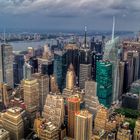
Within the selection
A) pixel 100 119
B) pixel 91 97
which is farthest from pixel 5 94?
pixel 100 119

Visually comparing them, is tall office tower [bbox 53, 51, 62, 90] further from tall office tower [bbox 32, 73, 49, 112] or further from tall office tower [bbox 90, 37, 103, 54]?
tall office tower [bbox 90, 37, 103, 54]

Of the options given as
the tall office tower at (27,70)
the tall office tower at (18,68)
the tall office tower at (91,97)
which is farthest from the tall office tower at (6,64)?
the tall office tower at (91,97)

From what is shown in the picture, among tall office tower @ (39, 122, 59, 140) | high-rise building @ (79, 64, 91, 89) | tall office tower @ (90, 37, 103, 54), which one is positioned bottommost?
tall office tower @ (39, 122, 59, 140)

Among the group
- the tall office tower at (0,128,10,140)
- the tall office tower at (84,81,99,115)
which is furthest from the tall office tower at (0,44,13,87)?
the tall office tower at (0,128,10,140)

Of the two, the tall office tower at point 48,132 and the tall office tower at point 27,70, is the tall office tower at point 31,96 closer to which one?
the tall office tower at point 48,132

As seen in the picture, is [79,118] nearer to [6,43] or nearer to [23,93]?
[23,93]

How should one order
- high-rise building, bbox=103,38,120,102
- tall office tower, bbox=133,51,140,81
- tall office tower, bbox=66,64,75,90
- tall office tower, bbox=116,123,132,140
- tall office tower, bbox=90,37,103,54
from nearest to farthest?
tall office tower, bbox=116,123,132,140 < high-rise building, bbox=103,38,120,102 < tall office tower, bbox=66,64,75,90 < tall office tower, bbox=133,51,140,81 < tall office tower, bbox=90,37,103,54

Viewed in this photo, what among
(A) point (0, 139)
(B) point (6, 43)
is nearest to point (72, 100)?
(A) point (0, 139)
